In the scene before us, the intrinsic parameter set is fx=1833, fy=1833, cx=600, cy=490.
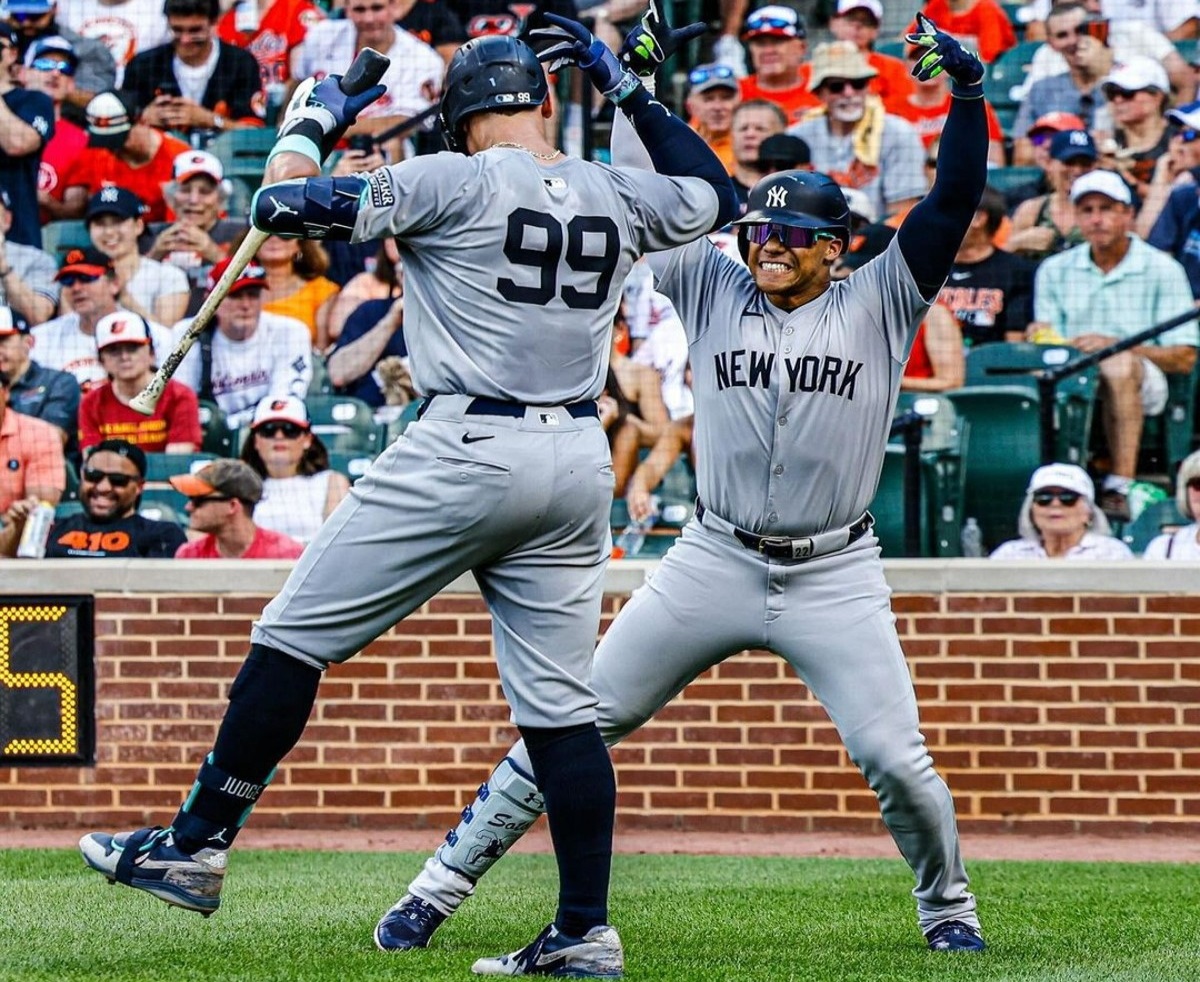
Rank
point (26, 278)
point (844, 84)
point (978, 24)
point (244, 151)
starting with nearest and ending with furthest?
point (26, 278) → point (844, 84) → point (244, 151) → point (978, 24)

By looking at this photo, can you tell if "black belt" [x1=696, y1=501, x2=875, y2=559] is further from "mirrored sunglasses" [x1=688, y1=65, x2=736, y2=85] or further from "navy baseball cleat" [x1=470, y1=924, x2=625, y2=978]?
"mirrored sunglasses" [x1=688, y1=65, x2=736, y2=85]

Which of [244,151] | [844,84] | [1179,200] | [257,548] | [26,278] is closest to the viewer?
[257,548]

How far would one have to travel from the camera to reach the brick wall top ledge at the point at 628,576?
6.96m

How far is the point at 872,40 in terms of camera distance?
9.32 meters

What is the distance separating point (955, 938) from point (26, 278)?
20.0 ft

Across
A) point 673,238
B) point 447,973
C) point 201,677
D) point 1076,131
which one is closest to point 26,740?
point 201,677

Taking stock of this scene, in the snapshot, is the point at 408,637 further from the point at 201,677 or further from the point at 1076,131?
the point at 1076,131

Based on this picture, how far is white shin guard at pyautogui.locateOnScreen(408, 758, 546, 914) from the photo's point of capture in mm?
4242

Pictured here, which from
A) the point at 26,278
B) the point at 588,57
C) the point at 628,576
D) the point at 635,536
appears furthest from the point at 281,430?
the point at 588,57

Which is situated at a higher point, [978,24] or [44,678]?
[978,24]

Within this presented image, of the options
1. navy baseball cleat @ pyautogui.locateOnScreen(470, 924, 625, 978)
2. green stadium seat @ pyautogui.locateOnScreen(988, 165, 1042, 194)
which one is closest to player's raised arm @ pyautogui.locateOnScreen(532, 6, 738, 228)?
navy baseball cleat @ pyautogui.locateOnScreen(470, 924, 625, 978)

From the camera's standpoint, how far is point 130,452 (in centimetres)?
774

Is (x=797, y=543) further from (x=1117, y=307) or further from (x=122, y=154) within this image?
(x=122, y=154)

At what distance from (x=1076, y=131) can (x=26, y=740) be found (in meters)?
5.45
